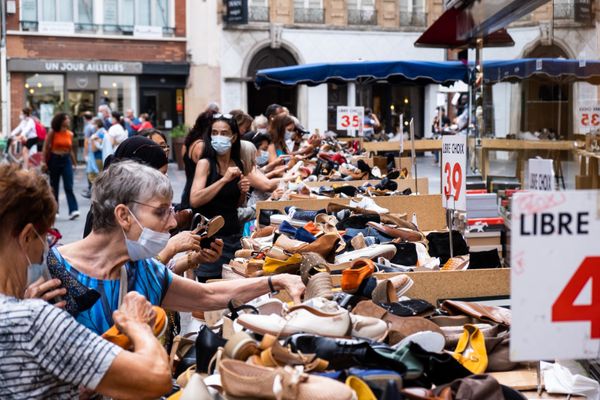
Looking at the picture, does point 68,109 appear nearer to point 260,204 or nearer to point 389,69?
point 389,69

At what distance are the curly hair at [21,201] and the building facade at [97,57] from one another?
31.4 metres

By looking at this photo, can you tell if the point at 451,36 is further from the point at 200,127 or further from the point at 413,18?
the point at 413,18

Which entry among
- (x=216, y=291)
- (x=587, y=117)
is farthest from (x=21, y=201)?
(x=587, y=117)

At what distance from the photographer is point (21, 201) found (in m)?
Answer: 2.71

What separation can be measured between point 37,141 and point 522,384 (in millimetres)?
21349

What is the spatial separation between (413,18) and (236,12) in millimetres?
7659

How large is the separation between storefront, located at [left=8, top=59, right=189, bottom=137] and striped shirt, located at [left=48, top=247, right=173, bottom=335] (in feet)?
100

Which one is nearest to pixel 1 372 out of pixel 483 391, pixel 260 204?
pixel 483 391

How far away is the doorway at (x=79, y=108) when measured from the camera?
1330 inches

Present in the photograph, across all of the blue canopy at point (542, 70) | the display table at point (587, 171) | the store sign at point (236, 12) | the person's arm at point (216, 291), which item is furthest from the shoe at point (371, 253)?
the store sign at point (236, 12)

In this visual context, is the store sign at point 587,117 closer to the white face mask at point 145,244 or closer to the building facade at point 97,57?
the white face mask at point 145,244

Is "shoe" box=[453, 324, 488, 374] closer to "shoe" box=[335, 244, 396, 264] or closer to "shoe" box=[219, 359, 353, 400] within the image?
"shoe" box=[219, 359, 353, 400]

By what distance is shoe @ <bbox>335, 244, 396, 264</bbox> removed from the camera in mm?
4941

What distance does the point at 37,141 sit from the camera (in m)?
23.2
